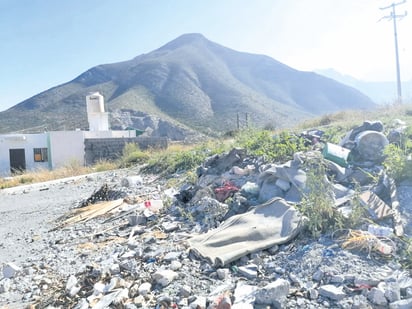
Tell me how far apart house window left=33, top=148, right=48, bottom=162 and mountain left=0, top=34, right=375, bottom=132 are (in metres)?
14.9

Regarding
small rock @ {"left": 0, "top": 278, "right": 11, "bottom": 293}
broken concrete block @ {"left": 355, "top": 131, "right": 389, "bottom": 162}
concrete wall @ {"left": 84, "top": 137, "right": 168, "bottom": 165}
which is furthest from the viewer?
concrete wall @ {"left": 84, "top": 137, "right": 168, "bottom": 165}

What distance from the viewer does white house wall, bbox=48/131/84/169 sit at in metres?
22.1

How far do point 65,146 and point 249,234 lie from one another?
849 inches

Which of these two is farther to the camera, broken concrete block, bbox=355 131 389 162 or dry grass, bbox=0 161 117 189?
dry grass, bbox=0 161 117 189

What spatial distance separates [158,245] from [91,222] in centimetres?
238

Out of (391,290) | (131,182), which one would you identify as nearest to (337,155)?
(391,290)

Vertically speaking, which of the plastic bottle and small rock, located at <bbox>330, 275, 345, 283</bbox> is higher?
the plastic bottle

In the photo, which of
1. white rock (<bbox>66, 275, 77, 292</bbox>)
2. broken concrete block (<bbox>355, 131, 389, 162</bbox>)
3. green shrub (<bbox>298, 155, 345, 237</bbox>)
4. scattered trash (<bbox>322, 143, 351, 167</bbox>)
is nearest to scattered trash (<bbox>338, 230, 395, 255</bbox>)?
green shrub (<bbox>298, 155, 345, 237</bbox>)

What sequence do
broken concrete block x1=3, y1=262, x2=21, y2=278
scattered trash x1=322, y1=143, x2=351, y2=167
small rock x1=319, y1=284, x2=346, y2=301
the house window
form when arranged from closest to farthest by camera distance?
small rock x1=319, y1=284, x2=346, y2=301 < broken concrete block x1=3, y1=262, x2=21, y2=278 < scattered trash x1=322, y1=143, x2=351, y2=167 < the house window

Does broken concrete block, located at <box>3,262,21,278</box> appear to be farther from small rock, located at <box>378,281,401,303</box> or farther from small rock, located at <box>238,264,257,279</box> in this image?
small rock, located at <box>378,281,401,303</box>

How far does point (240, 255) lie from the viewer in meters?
2.95

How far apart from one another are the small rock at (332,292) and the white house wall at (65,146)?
2170cm

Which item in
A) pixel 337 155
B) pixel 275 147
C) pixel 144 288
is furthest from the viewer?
pixel 275 147

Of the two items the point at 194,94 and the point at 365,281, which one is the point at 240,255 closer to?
the point at 365,281
